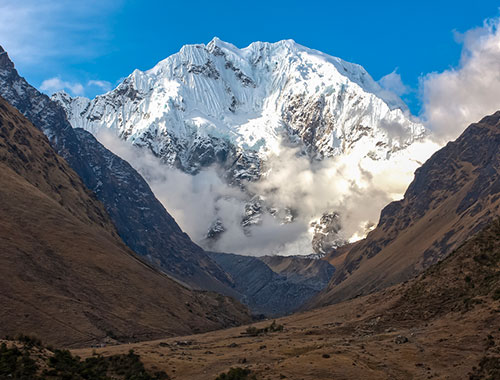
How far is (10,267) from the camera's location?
454 feet

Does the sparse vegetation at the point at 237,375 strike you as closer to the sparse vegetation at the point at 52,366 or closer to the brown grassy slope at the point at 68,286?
the sparse vegetation at the point at 52,366

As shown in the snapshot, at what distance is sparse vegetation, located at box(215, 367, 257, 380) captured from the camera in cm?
6890

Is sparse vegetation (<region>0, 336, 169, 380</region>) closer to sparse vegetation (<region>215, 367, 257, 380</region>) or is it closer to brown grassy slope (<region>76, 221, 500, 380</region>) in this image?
brown grassy slope (<region>76, 221, 500, 380</region>)

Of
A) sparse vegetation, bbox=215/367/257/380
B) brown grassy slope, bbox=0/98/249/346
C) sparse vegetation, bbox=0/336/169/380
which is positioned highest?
brown grassy slope, bbox=0/98/249/346

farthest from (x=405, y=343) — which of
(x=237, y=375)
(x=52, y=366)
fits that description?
(x=52, y=366)

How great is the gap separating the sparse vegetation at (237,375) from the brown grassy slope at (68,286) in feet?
186

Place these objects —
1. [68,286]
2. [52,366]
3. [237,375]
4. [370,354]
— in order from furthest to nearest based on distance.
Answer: [68,286]
[370,354]
[237,375]
[52,366]

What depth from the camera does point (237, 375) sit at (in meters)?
69.6

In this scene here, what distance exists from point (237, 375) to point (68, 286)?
284ft

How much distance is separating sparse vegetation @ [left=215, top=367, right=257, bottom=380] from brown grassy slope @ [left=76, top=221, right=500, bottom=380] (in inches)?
38.8

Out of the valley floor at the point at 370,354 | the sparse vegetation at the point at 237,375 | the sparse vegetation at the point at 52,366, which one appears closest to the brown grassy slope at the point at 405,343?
the valley floor at the point at 370,354

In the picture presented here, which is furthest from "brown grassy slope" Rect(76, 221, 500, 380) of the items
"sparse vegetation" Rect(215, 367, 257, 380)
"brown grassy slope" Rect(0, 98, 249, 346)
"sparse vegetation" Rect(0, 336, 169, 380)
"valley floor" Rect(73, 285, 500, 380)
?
"brown grassy slope" Rect(0, 98, 249, 346)

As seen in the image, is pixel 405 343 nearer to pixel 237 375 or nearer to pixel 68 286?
pixel 237 375

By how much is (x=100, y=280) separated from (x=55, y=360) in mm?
99495
